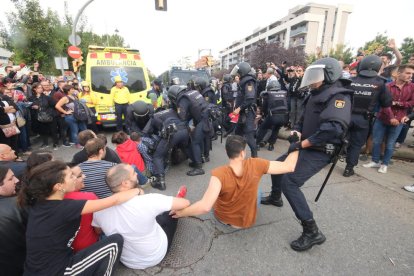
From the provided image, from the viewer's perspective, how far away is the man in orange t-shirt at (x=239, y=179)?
2.07 m

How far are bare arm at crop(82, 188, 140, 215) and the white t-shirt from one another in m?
0.05

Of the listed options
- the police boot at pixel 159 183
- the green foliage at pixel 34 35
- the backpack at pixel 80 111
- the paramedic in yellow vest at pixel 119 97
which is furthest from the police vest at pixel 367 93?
the green foliage at pixel 34 35

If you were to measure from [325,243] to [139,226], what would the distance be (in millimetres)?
1921

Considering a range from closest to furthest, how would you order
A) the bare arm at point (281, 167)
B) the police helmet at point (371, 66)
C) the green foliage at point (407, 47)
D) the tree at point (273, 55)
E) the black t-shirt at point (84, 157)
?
the bare arm at point (281, 167), the black t-shirt at point (84, 157), the police helmet at point (371, 66), the green foliage at point (407, 47), the tree at point (273, 55)

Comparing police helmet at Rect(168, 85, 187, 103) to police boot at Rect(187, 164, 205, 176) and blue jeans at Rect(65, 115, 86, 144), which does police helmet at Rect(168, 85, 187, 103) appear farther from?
blue jeans at Rect(65, 115, 86, 144)

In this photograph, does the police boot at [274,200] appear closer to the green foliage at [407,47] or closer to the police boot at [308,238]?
the police boot at [308,238]

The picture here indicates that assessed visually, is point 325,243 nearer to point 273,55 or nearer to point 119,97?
point 119,97

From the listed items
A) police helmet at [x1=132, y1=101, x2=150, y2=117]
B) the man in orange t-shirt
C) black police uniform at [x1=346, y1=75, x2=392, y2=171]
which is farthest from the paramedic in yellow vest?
black police uniform at [x1=346, y1=75, x2=392, y2=171]

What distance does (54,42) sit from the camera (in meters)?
14.3

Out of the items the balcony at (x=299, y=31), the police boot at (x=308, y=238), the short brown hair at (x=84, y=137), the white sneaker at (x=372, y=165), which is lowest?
the white sneaker at (x=372, y=165)

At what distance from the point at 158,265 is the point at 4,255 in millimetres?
1182

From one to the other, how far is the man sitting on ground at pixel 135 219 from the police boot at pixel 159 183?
169 centimetres

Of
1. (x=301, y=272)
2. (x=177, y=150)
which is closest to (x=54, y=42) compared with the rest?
(x=177, y=150)

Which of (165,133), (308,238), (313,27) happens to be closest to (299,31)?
(313,27)
